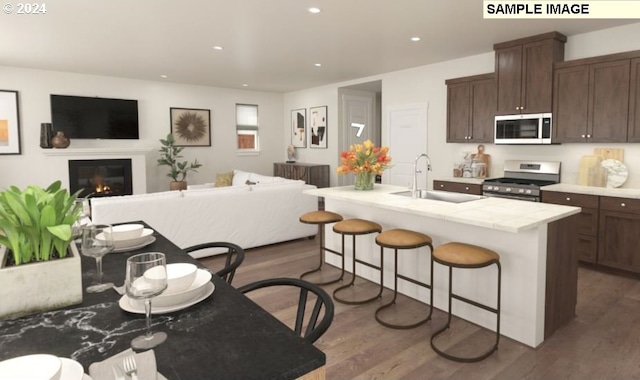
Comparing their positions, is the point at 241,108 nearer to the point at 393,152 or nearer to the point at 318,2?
the point at 393,152

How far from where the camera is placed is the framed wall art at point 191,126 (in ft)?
27.3

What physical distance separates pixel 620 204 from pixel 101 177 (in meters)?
8.00

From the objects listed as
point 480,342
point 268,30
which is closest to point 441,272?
point 480,342

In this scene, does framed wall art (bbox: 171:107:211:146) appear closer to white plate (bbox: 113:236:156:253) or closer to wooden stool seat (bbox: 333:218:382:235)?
wooden stool seat (bbox: 333:218:382:235)

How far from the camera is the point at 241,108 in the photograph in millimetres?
9219

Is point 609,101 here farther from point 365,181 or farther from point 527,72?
point 365,181

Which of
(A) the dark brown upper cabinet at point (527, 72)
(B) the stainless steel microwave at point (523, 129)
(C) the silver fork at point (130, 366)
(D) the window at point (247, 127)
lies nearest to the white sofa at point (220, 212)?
(B) the stainless steel microwave at point (523, 129)

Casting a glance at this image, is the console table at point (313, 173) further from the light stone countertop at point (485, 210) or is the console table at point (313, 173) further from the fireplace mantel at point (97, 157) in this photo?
the light stone countertop at point (485, 210)

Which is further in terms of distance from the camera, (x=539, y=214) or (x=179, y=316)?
(x=539, y=214)

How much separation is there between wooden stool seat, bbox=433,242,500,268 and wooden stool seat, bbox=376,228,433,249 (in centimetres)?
24

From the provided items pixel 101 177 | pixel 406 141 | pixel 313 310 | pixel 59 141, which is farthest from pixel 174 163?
pixel 313 310

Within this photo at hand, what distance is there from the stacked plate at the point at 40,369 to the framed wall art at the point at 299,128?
846 centimetres

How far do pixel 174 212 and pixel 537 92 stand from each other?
4.46 meters

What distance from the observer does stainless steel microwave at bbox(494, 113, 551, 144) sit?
4.71m
